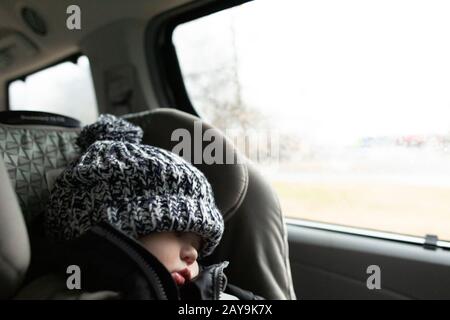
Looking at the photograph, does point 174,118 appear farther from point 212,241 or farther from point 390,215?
point 390,215

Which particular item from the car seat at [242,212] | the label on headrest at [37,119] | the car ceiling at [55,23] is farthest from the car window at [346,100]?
the label on headrest at [37,119]

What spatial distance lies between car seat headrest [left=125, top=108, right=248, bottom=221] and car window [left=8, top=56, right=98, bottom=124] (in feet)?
0.91

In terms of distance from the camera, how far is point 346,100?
1425 mm

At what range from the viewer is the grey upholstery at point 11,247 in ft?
2.04

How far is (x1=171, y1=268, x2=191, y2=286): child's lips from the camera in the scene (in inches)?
27.6

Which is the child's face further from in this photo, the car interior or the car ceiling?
the car ceiling

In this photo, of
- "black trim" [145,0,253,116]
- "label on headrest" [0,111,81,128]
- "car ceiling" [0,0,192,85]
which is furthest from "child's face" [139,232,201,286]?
"black trim" [145,0,253,116]

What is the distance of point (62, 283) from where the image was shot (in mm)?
657

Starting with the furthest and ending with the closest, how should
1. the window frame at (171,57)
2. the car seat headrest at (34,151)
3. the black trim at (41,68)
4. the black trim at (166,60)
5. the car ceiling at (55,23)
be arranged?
the black trim at (166,60)
the window frame at (171,57)
the car ceiling at (55,23)
the black trim at (41,68)
the car seat headrest at (34,151)

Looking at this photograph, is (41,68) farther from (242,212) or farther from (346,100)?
(346,100)

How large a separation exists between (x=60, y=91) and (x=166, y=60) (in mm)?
635

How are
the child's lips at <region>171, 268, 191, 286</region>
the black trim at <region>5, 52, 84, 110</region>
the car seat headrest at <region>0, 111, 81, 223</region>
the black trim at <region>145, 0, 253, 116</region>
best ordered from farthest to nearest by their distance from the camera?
the black trim at <region>145, 0, 253, 116</region>, the black trim at <region>5, 52, 84, 110</region>, the car seat headrest at <region>0, 111, 81, 223</region>, the child's lips at <region>171, 268, 191, 286</region>

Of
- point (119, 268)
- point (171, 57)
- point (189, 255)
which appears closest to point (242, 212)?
point (189, 255)

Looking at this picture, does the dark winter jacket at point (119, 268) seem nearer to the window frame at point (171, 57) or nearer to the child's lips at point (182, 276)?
the child's lips at point (182, 276)
